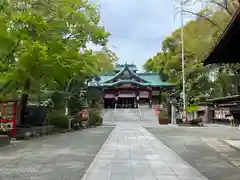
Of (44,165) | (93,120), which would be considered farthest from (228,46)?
(93,120)

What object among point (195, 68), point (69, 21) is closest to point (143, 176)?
point (69, 21)

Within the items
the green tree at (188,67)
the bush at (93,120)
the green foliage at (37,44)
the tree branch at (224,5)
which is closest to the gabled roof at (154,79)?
the green tree at (188,67)

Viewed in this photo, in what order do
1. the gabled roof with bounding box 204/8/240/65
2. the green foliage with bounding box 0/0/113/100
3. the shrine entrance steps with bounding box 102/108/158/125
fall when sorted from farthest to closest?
the shrine entrance steps with bounding box 102/108/158/125
the green foliage with bounding box 0/0/113/100
the gabled roof with bounding box 204/8/240/65

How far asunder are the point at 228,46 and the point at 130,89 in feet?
154

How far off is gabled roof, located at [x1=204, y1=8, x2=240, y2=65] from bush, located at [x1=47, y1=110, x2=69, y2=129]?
13.6 m

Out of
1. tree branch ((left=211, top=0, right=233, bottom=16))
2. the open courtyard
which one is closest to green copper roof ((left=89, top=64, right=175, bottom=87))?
tree branch ((left=211, top=0, right=233, bottom=16))

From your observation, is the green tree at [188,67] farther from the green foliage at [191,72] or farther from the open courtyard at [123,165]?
the open courtyard at [123,165]

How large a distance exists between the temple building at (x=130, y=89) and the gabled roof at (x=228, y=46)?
1724 inches

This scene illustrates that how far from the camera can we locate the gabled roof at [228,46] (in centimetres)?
715

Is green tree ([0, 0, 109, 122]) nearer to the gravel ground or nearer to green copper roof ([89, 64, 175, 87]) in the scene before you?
the gravel ground

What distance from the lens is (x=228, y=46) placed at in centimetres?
909

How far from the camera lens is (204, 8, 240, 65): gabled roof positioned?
7.15 meters

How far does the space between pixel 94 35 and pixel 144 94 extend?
3776 cm

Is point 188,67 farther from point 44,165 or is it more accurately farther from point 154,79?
point 44,165
